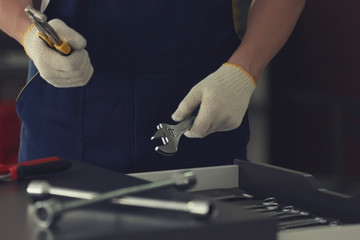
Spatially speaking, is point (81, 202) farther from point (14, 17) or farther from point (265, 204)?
point (14, 17)

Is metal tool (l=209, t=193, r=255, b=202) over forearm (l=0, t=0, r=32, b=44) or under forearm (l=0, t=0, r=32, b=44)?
under

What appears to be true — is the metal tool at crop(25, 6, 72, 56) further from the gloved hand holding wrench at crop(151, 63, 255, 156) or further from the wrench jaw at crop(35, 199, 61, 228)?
the wrench jaw at crop(35, 199, 61, 228)

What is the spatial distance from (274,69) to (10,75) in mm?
1612

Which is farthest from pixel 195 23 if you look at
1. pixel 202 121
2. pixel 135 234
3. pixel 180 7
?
pixel 135 234

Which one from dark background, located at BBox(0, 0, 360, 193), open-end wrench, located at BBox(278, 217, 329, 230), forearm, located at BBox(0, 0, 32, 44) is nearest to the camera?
open-end wrench, located at BBox(278, 217, 329, 230)

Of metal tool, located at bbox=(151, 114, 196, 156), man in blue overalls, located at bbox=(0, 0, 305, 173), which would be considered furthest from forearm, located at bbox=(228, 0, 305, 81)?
metal tool, located at bbox=(151, 114, 196, 156)

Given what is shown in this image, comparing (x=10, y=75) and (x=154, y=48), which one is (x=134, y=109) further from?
(x=10, y=75)

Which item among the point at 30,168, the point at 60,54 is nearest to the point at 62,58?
the point at 60,54

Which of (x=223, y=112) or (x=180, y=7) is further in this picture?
(x=180, y=7)

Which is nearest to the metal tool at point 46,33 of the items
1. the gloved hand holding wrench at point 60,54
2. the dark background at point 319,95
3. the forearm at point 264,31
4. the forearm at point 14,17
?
the gloved hand holding wrench at point 60,54

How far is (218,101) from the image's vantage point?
121 centimetres

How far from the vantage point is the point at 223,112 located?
123 cm

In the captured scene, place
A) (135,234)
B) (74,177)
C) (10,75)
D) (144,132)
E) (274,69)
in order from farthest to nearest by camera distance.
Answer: (274,69) → (10,75) → (144,132) → (74,177) → (135,234)

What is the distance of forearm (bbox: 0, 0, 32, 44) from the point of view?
1285mm
